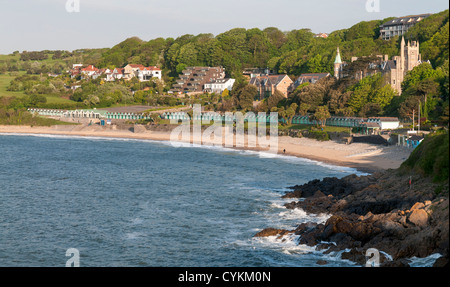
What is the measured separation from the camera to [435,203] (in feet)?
95.4

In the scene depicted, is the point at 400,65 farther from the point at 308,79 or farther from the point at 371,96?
the point at 308,79

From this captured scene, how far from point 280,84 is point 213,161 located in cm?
5159

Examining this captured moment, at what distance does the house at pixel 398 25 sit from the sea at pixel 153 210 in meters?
79.5

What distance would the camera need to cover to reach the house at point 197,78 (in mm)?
148375

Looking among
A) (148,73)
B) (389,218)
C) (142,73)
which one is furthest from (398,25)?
(389,218)

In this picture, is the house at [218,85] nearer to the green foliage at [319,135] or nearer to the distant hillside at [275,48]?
the distant hillside at [275,48]

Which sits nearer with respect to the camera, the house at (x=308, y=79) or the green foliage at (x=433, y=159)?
the green foliage at (x=433, y=159)

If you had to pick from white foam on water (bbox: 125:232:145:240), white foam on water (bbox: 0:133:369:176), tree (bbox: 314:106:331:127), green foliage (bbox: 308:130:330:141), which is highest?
tree (bbox: 314:106:331:127)

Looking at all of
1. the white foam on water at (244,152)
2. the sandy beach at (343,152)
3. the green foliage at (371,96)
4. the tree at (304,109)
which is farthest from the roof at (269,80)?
the white foam on water at (244,152)

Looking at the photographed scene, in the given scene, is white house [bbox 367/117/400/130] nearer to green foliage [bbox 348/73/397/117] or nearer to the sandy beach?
the sandy beach

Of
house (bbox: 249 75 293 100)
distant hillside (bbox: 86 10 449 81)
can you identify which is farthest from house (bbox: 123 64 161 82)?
house (bbox: 249 75 293 100)

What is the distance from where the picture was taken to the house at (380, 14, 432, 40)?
445ft
